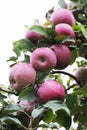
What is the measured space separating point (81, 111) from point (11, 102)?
233 millimetres

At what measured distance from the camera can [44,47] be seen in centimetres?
107

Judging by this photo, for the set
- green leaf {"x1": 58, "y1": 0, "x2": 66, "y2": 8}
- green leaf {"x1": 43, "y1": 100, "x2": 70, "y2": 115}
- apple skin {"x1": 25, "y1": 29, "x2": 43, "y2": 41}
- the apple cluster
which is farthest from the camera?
green leaf {"x1": 58, "y1": 0, "x2": 66, "y2": 8}

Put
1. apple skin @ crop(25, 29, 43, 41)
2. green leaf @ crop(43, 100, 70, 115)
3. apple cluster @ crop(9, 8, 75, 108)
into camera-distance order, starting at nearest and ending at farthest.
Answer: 1. green leaf @ crop(43, 100, 70, 115)
2. apple cluster @ crop(9, 8, 75, 108)
3. apple skin @ crop(25, 29, 43, 41)

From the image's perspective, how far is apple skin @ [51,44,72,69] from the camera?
1.06 m

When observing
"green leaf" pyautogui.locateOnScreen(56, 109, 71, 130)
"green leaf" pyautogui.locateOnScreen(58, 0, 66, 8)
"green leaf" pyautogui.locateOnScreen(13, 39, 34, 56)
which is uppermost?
"green leaf" pyautogui.locateOnScreen(58, 0, 66, 8)

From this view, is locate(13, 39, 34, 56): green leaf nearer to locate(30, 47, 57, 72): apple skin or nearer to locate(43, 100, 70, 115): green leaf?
locate(30, 47, 57, 72): apple skin

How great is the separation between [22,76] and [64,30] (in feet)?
0.67

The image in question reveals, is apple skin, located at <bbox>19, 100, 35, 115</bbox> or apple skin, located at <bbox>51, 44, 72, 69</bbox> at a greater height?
apple skin, located at <bbox>51, 44, 72, 69</bbox>

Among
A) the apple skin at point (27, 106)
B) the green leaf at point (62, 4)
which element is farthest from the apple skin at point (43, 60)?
the green leaf at point (62, 4)

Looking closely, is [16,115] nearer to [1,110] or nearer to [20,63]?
[1,110]

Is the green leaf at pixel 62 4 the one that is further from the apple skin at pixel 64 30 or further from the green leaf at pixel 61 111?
the green leaf at pixel 61 111

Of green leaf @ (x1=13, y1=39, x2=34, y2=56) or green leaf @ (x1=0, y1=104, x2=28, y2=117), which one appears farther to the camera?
green leaf @ (x1=13, y1=39, x2=34, y2=56)

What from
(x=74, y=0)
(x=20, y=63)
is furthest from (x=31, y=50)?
(x=74, y=0)

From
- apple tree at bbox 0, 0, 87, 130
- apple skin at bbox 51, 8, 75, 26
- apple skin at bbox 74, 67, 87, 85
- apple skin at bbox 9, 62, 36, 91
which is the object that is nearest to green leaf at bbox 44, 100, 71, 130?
apple tree at bbox 0, 0, 87, 130
